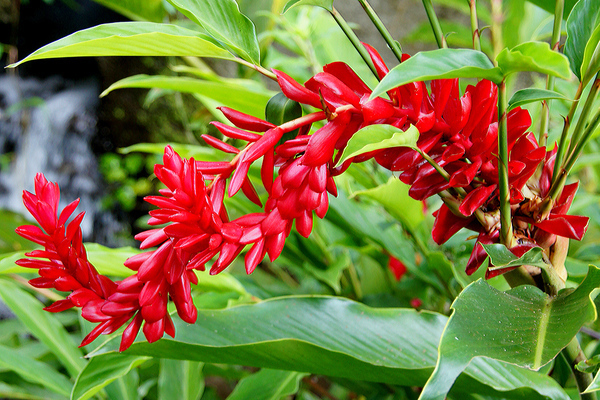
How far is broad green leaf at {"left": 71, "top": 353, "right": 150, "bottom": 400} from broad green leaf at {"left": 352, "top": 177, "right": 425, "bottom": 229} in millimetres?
293

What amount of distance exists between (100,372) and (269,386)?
0.67 ft

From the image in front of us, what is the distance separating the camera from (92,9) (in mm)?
1917

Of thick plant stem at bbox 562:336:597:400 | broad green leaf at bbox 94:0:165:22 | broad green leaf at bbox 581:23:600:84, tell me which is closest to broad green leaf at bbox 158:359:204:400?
thick plant stem at bbox 562:336:597:400

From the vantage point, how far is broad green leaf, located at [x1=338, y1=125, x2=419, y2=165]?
0.23 m

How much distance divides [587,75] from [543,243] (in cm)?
11

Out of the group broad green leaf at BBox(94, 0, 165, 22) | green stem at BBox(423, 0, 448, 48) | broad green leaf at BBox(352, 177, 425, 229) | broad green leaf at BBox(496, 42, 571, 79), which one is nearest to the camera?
broad green leaf at BBox(496, 42, 571, 79)

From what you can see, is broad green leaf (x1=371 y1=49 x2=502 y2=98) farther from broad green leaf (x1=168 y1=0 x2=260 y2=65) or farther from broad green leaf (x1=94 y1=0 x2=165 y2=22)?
broad green leaf (x1=94 y1=0 x2=165 y2=22)

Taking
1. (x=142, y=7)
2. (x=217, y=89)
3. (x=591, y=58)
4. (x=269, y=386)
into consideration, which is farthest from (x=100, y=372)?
(x=142, y=7)

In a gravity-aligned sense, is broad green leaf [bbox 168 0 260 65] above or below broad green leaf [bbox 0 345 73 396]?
above

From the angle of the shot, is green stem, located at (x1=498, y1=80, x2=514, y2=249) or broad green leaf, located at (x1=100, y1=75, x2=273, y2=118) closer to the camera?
green stem, located at (x1=498, y1=80, x2=514, y2=249)

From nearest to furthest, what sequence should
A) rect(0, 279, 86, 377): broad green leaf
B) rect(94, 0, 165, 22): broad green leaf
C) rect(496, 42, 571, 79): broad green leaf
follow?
1. rect(496, 42, 571, 79): broad green leaf
2. rect(0, 279, 86, 377): broad green leaf
3. rect(94, 0, 165, 22): broad green leaf

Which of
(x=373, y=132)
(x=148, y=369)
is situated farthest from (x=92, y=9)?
(x=373, y=132)

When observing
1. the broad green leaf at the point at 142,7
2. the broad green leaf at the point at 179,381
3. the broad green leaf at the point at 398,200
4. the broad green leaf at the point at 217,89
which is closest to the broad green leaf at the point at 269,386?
the broad green leaf at the point at 179,381

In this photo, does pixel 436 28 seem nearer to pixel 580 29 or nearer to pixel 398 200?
pixel 580 29
